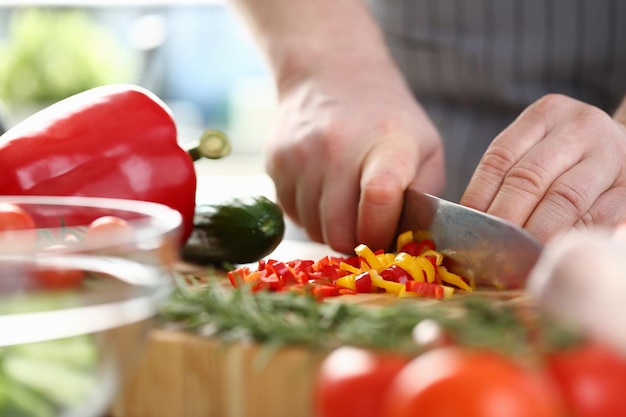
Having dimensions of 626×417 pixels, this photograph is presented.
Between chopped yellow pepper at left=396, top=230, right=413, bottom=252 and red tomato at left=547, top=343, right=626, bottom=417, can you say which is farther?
chopped yellow pepper at left=396, top=230, right=413, bottom=252

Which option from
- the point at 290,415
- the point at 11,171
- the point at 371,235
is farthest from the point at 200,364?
the point at 371,235

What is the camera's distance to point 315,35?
1.88 meters

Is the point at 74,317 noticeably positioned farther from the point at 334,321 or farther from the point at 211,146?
the point at 211,146

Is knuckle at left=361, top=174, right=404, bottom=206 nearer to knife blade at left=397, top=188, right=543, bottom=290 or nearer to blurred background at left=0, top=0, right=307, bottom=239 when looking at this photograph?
Result: knife blade at left=397, top=188, right=543, bottom=290

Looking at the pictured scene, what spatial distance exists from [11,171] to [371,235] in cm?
58

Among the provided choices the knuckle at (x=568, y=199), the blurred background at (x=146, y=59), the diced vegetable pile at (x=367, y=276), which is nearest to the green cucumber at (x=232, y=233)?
the diced vegetable pile at (x=367, y=276)

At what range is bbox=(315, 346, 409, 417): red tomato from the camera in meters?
0.61

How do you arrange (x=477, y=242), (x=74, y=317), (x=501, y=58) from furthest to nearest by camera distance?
(x=501, y=58), (x=477, y=242), (x=74, y=317)

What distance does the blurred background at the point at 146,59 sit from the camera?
4.98m

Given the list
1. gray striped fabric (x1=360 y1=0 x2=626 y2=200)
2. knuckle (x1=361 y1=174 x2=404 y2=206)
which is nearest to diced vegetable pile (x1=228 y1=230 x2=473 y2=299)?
knuckle (x1=361 y1=174 x2=404 y2=206)

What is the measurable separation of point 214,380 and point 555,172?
76 centimetres

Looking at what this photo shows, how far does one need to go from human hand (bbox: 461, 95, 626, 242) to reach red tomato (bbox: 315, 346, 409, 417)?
76cm

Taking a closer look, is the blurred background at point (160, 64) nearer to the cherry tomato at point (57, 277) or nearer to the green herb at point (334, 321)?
the green herb at point (334, 321)

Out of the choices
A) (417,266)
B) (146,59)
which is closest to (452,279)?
(417,266)
